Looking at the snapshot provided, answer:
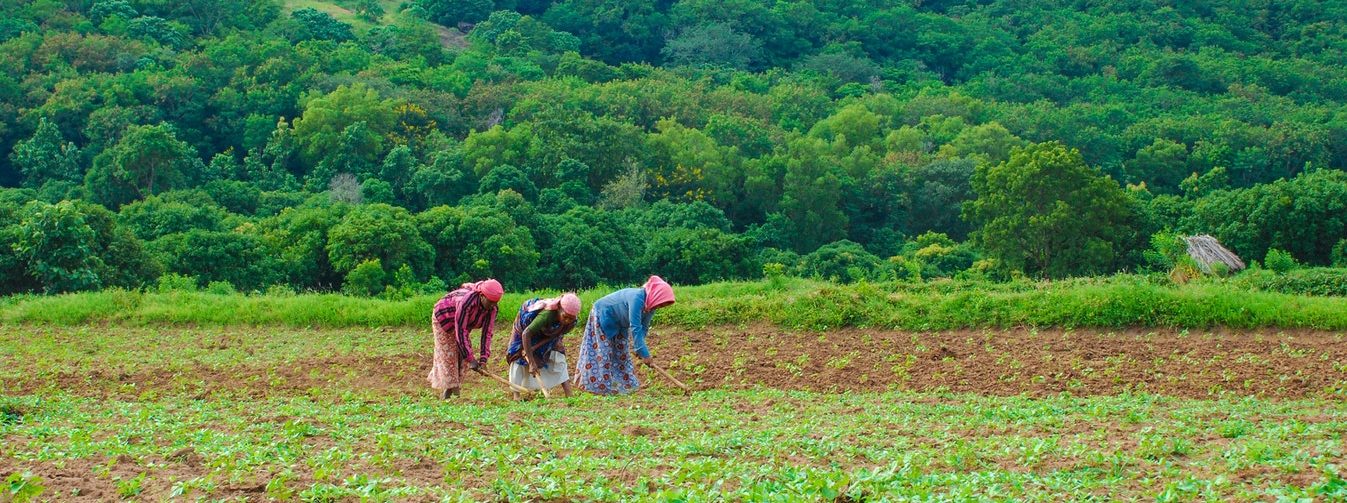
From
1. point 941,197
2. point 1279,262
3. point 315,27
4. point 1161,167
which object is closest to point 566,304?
point 1279,262

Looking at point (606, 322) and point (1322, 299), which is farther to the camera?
point (1322, 299)

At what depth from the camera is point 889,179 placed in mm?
60719

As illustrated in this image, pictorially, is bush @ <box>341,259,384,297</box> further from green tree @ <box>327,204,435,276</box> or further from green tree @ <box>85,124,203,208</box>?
green tree @ <box>85,124,203,208</box>

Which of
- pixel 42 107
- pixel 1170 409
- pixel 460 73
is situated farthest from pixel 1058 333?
pixel 460 73

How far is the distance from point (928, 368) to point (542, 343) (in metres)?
4.94

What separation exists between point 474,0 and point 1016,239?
60.5 metres

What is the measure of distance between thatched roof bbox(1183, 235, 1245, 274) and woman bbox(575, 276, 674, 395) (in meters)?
17.8

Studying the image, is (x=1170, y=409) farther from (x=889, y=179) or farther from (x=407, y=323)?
(x=889, y=179)

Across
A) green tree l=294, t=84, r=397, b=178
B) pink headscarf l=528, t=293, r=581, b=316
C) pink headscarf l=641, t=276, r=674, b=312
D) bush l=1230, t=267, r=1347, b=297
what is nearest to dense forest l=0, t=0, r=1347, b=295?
green tree l=294, t=84, r=397, b=178

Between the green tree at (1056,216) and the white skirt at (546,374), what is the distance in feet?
84.4

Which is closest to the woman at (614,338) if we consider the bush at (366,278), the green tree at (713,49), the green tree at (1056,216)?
the bush at (366,278)

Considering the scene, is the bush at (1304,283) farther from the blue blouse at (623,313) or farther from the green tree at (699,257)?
the green tree at (699,257)

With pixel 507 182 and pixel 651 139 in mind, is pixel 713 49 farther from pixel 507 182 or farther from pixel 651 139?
pixel 507 182

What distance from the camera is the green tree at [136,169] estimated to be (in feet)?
168
